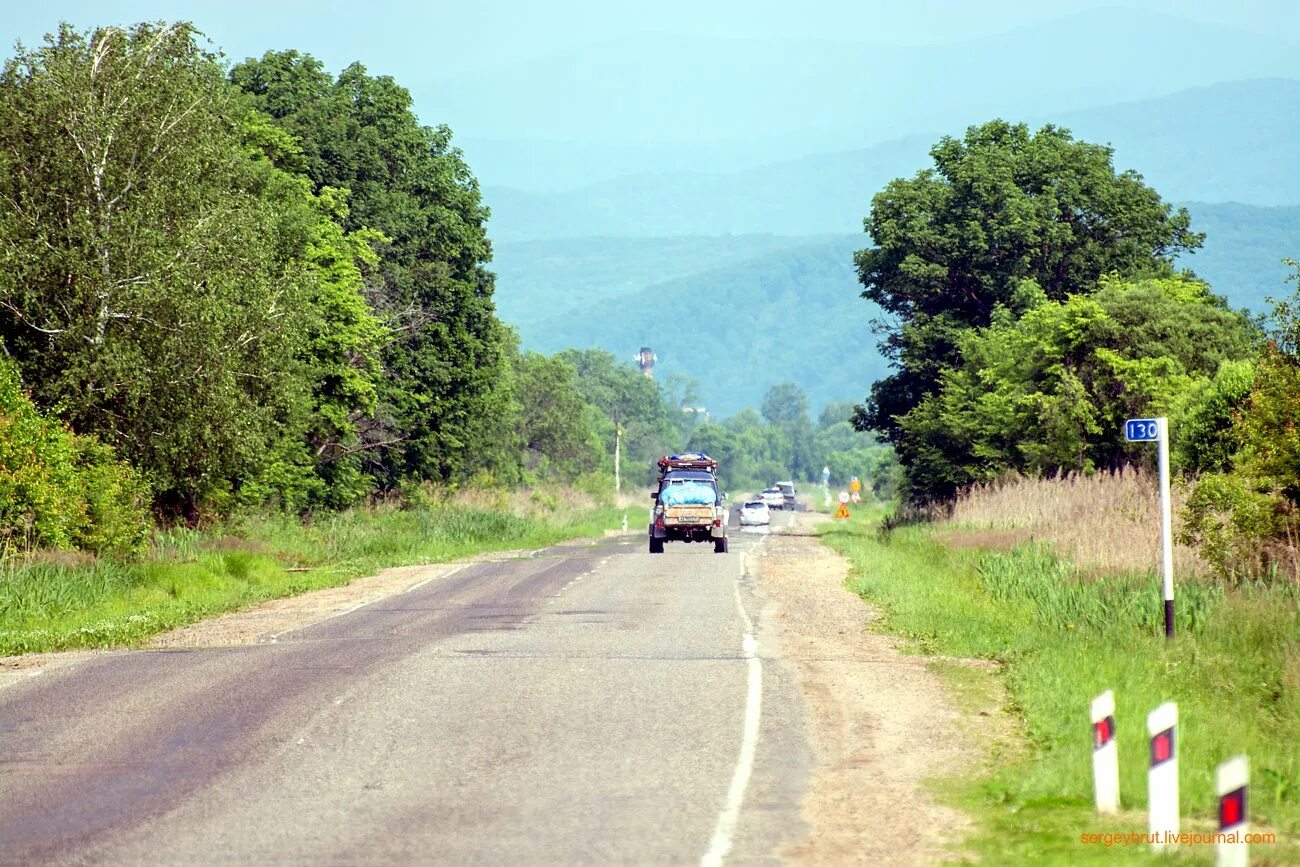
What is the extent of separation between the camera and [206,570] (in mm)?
30344

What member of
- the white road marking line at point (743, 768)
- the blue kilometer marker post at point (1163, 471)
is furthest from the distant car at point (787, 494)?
the blue kilometer marker post at point (1163, 471)

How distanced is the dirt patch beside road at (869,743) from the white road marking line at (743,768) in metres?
0.43

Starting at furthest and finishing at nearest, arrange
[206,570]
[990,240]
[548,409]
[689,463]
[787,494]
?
1. [787,494]
2. [548,409]
3. [990,240]
4. [689,463]
5. [206,570]

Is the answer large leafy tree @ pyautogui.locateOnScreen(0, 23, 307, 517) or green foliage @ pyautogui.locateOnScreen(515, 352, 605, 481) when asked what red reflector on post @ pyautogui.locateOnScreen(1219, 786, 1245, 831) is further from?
green foliage @ pyautogui.locateOnScreen(515, 352, 605, 481)

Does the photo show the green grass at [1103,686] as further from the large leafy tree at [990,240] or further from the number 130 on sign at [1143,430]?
the large leafy tree at [990,240]

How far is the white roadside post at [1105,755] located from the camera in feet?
31.1

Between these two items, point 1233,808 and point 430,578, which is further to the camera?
point 430,578

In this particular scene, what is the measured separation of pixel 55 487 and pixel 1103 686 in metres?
20.5

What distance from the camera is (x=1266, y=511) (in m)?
20.4

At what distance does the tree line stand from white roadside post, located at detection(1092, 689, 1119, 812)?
69.4ft

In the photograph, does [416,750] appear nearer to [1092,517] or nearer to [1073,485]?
[1092,517]

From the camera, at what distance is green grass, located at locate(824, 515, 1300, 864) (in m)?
9.61

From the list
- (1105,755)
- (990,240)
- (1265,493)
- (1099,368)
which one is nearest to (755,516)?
(990,240)

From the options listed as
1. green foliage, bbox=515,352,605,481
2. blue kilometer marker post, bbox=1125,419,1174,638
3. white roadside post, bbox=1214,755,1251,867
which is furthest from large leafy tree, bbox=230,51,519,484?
white roadside post, bbox=1214,755,1251,867
